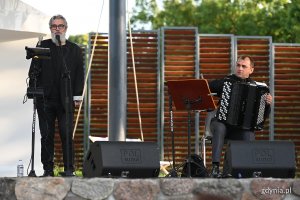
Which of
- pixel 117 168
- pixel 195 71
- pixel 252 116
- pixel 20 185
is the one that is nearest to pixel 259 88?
pixel 252 116

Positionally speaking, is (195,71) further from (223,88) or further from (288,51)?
(223,88)

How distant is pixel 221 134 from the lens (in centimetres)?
1000

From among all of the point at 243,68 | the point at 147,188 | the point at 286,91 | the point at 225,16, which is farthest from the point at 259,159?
the point at 225,16

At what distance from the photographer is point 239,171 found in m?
8.84

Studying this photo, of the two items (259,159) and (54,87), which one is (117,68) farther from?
(259,159)

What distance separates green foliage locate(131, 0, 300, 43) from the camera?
29141 mm

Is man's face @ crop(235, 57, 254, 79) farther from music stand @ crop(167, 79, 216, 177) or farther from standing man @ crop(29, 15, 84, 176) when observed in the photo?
standing man @ crop(29, 15, 84, 176)

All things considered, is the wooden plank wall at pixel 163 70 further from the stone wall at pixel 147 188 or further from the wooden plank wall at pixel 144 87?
the stone wall at pixel 147 188

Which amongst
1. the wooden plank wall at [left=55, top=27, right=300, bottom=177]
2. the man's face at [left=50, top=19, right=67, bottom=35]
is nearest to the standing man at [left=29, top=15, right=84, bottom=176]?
the man's face at [left=50, top=19, right=67, bottom=35]

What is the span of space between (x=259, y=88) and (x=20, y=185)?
290 cm

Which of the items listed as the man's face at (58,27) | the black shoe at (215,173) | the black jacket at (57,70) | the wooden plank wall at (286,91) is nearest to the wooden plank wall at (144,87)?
the wooden plank wall at (286,91)

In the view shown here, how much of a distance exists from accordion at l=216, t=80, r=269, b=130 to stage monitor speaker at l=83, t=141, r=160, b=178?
4.83ft

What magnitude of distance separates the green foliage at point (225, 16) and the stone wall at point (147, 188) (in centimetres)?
1847

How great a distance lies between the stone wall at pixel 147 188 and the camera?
325 inches
